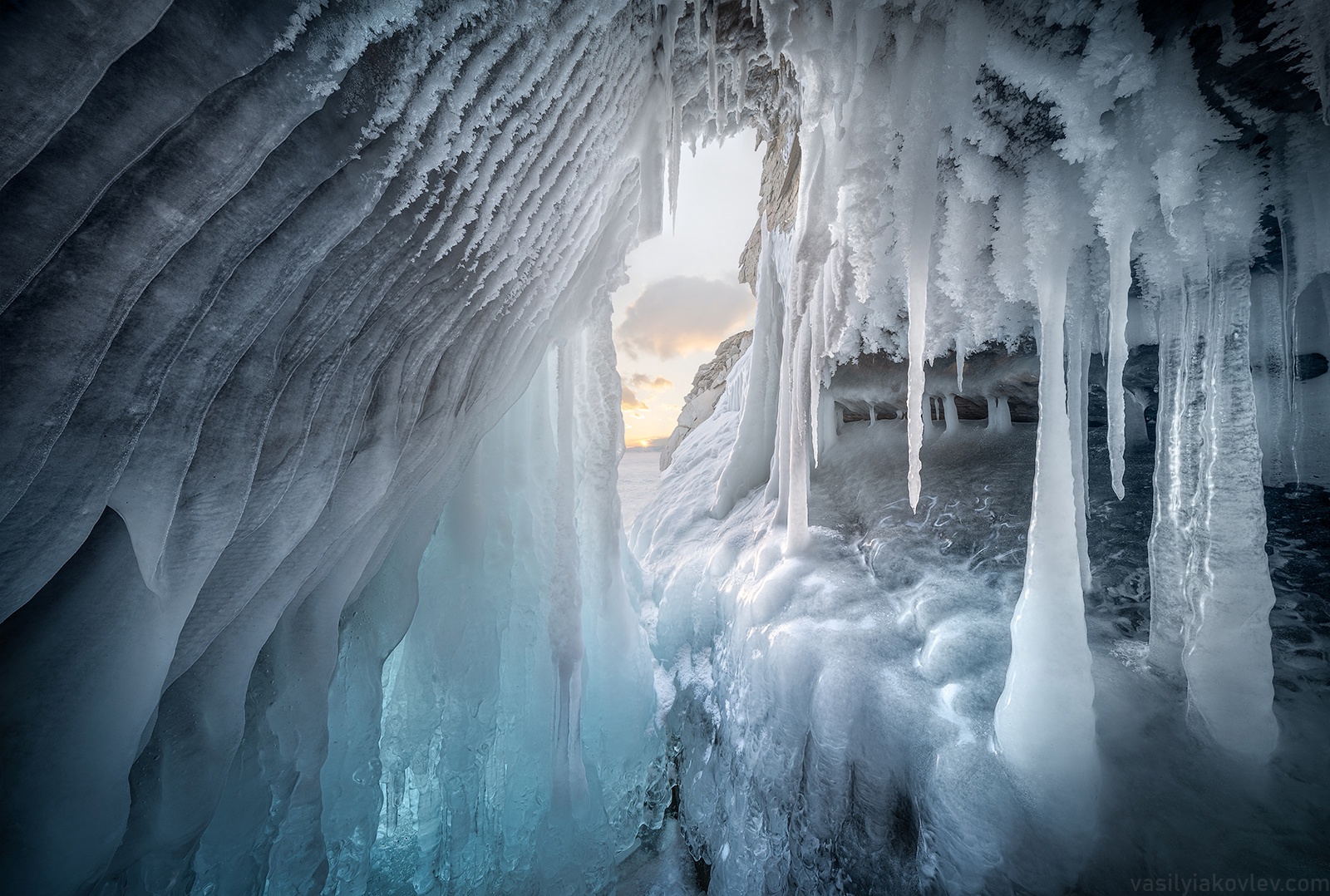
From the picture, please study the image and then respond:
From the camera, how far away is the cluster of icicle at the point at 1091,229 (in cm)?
145

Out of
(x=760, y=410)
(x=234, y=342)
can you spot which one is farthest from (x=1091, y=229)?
(x=234, y=342)

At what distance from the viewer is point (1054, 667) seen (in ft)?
4.92

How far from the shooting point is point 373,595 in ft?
9.81

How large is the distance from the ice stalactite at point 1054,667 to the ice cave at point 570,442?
0.5 inches

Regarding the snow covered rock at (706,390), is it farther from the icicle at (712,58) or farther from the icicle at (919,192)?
the icicle at (919,192)

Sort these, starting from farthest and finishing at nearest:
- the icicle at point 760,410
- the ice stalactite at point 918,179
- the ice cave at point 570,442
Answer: the icicle at point 760,410 < the ice stalactite at point 918,179 < the ice cave at point 570,442

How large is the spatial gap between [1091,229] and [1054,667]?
1868 mm

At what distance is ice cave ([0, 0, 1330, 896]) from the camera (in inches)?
44.6

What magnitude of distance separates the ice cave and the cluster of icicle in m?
0.01

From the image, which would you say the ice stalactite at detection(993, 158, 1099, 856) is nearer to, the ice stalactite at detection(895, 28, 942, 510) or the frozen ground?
the frozen ground

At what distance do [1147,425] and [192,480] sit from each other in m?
5.01

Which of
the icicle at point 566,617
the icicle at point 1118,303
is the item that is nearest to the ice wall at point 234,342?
the icicle at point 566,617

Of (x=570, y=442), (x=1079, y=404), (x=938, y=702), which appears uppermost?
(x=1079, y=404)

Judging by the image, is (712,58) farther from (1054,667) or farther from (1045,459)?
(1054,667)
